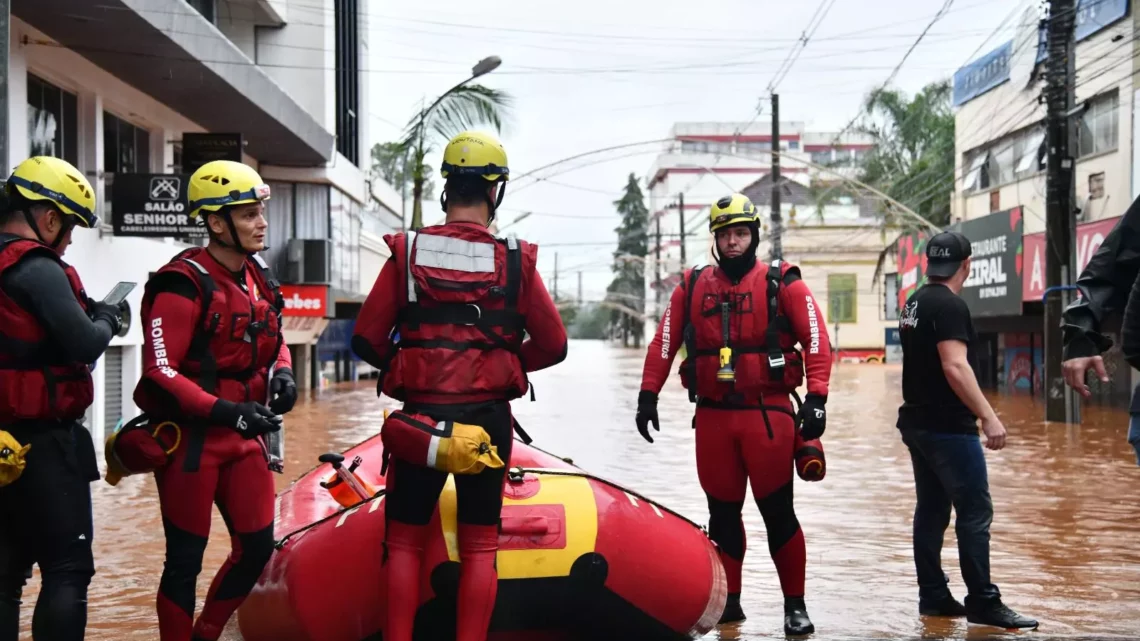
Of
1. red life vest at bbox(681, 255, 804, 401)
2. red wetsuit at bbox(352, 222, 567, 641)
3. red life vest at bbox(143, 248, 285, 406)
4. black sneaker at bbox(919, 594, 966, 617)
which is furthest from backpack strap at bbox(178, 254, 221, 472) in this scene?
black sneaker at bbox(919, 594, 966, 617)

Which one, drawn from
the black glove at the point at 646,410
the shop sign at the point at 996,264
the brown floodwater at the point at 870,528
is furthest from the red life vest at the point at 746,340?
the shop sign at the point at 996,264

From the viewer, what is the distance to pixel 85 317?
4148 millimetres

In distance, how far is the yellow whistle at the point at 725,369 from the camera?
18.2ft

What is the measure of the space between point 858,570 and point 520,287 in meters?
3.60

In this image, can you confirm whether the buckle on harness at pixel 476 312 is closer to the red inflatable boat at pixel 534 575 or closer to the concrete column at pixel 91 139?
the red inflatable boat at pixel 534 575

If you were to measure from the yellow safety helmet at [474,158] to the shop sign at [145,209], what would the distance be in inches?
454

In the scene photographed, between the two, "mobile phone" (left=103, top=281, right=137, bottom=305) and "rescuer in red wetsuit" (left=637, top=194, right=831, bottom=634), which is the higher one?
"mobile phone" (left=103, top=281, right=137, bottom=305)

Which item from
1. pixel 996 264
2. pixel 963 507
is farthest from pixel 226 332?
pixel 996 264

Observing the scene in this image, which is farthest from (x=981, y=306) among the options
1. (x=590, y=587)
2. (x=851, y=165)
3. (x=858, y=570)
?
(x=851, y=165)

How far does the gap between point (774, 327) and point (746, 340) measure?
14 cm

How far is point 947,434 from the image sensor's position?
18.3ft

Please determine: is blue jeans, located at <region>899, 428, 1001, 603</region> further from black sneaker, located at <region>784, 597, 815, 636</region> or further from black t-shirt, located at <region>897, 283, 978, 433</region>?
black sneaker, located at <region>784, 597, 815, 636</region>

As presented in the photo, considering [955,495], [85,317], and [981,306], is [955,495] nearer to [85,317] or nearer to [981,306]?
[85,317]

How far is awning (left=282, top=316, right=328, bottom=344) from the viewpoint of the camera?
28359 millimetres
